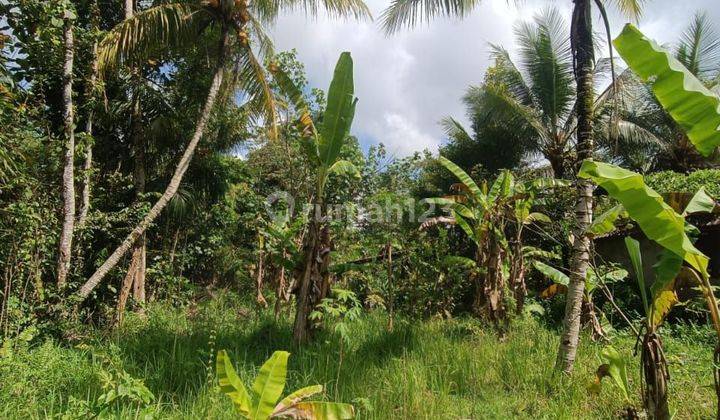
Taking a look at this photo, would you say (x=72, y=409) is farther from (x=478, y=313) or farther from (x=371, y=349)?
(x=478, y=313)

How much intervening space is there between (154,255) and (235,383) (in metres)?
7.66

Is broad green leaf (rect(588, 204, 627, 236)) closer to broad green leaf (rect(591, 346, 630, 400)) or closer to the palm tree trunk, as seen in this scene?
broad green leaf (rect(591, 346, 630, 400))

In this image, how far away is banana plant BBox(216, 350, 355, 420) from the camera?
2.58 m

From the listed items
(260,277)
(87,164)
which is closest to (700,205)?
(260,277)

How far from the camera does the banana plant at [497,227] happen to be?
661cm

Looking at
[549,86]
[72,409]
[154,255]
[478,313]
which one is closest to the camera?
[72,409]

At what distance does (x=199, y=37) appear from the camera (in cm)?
835

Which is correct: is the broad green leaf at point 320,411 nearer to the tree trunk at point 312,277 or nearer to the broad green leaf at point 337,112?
the tree trunk at point 312,277

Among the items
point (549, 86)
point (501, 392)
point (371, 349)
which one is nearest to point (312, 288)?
point (371, 349)

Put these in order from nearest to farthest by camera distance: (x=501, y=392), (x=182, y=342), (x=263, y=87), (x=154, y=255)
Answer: (x=501, y=392) < (x=182, y=342) < (x=263, y=87) < (x=154, y=255)

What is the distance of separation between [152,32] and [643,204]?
7322mm

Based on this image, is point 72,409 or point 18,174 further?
point 18,174

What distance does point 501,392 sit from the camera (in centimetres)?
441

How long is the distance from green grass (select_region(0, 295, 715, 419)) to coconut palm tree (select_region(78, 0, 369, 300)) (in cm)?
175
